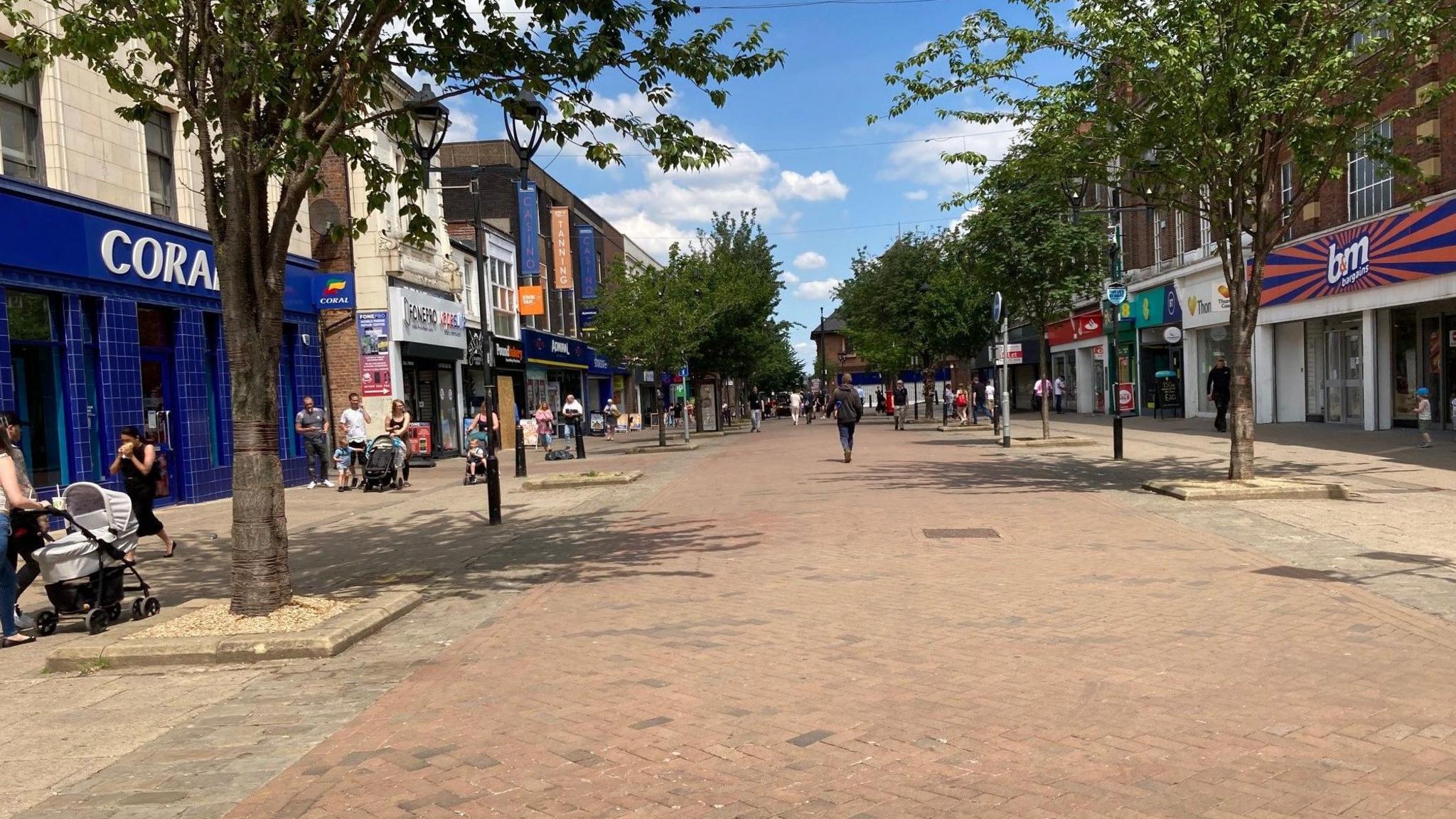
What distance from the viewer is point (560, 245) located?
43344 mm

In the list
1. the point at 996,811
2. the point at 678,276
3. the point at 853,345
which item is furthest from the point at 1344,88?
the point at 853,345

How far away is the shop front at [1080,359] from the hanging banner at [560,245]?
1961 cm

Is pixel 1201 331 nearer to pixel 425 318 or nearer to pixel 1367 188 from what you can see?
pixel 1367 188

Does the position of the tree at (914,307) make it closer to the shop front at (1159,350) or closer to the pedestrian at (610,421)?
the shop front at (1159,350)

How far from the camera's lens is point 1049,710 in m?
4.88

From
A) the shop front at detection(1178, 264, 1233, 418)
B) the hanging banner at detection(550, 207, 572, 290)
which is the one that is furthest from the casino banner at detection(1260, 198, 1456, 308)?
the hanging banner at detection(550, 207, 572, 290)

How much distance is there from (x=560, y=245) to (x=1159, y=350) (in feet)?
76.4

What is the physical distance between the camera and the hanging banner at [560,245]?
4300 centimetres

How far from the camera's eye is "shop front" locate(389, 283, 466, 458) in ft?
84.4

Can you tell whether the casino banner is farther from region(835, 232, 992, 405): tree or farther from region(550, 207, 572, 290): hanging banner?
region(550, 207, 572, 290): hanging banner

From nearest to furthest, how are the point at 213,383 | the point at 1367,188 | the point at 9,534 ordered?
the point at 9,534
the point at 213,383
the point at 1367,188

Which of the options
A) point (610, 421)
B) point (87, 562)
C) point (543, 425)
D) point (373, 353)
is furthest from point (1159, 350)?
point (87, 562)

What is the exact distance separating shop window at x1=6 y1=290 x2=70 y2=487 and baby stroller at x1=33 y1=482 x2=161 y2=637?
7.34m

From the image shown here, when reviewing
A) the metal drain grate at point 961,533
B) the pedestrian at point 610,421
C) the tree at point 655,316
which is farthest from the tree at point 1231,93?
the pedestrian at point 610,421
